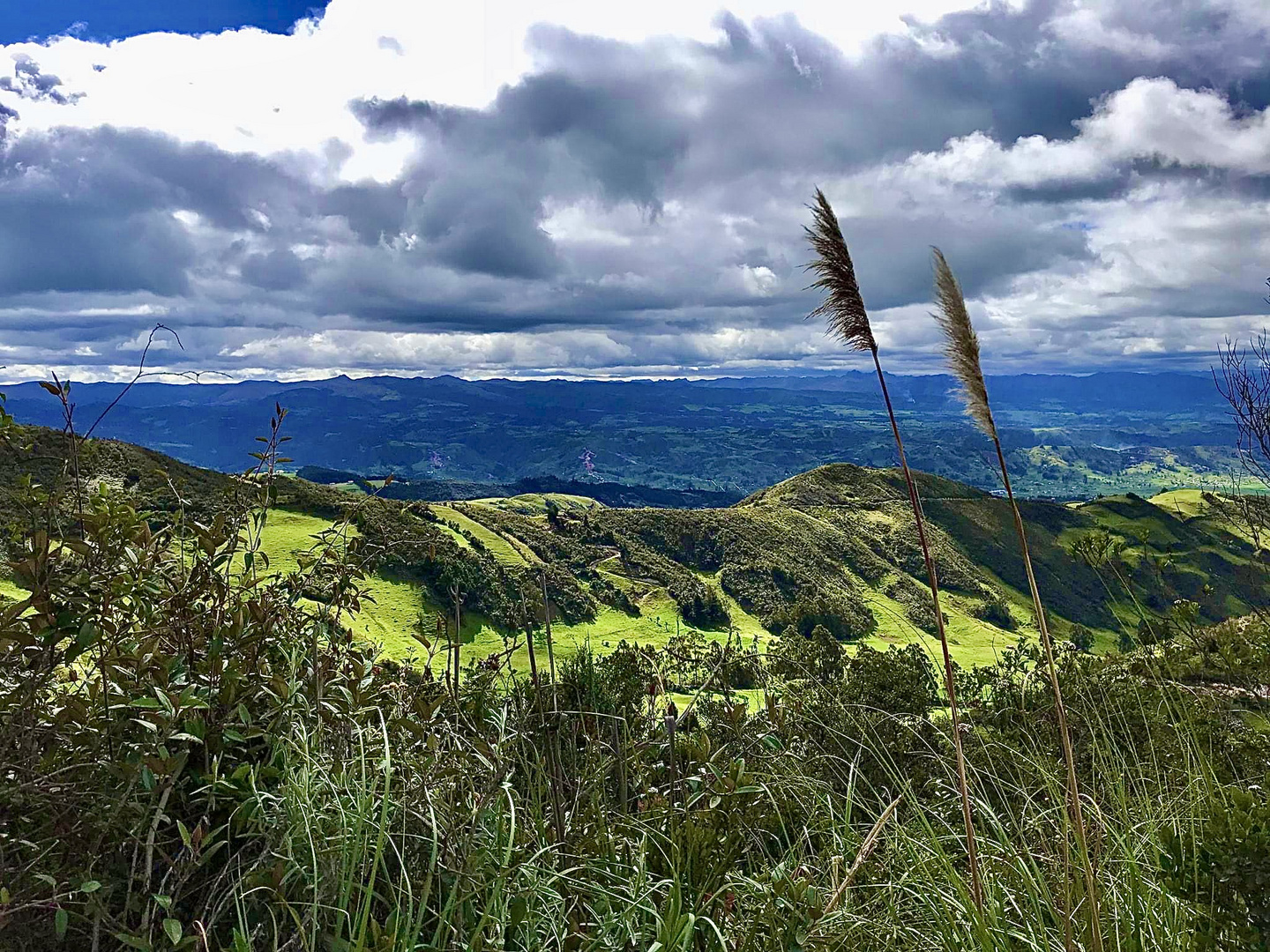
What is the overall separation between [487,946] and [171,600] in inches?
64.2

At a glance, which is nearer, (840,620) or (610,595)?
(840,620)

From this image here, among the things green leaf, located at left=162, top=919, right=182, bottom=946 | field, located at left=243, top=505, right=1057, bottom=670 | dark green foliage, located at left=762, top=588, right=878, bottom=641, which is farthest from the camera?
dark green foliage, located at left=762, top=588, right=878, bottom=641

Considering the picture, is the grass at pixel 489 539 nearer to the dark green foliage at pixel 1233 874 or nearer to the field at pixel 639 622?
the field at pixel 639 622

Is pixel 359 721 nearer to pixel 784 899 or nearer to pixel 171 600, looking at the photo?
pixel 171 600

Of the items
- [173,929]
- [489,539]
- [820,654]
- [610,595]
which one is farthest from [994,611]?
[173,929]

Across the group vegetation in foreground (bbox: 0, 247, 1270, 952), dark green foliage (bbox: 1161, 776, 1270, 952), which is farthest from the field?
dark green foliage (bbox: 1161, 776, 1270, 952)

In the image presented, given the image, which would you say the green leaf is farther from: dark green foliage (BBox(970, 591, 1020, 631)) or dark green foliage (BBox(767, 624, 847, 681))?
dark green foliage (BBox(970, 591, 1020, 631))

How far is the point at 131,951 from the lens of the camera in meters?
2.18

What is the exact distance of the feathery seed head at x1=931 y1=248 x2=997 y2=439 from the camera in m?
2.20

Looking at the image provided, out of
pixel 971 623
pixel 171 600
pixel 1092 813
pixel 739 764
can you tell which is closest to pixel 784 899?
pixel 739 764

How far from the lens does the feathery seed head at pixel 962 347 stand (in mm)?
2203

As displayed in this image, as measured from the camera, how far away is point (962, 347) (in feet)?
7.28

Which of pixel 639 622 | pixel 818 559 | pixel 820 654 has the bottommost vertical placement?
pixel 818 559

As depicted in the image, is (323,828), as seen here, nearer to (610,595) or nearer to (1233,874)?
(1233,874)
